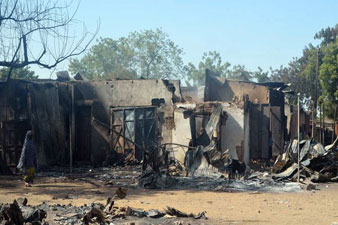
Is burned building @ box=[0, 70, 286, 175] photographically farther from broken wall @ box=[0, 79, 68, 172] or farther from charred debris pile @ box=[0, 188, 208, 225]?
charred debris pile @ box=[0, 188, 208, 225]

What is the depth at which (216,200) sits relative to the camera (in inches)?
394

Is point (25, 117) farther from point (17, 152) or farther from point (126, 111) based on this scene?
point (126, 111)

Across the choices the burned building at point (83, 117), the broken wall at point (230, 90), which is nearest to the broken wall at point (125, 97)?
the burned building at point (83, 117)

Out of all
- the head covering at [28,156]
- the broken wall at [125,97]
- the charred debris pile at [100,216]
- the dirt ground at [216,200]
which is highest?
the broken wall at [125,97]

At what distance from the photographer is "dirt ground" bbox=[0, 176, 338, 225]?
7.86 metres

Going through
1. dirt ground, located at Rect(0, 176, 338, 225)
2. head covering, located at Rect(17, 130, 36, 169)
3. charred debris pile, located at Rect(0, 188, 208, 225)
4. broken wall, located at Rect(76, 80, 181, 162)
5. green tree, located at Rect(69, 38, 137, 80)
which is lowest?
dirt ground, located at Rect(0, 176, 338, 225)

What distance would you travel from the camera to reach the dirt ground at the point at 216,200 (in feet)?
25.8

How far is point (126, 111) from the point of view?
18.0 m

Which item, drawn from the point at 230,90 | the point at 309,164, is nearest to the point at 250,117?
the point at 230,90

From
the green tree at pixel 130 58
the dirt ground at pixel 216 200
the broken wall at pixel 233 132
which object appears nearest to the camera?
the dirt ground at pixel 216 200

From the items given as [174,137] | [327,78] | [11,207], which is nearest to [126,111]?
[174,137]

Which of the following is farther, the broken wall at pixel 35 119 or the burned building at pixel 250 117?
the burned building at pixel 250 117

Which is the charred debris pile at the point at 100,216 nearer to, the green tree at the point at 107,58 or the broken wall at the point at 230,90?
the broken wall at the point at 230,90

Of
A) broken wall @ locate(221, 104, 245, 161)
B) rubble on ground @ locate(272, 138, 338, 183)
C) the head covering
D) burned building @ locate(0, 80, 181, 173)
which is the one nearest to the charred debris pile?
the head covering
